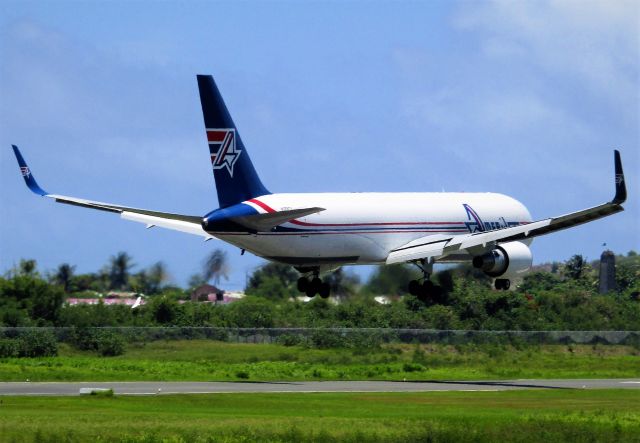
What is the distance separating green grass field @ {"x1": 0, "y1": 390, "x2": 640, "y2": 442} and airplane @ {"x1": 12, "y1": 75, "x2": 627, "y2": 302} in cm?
709

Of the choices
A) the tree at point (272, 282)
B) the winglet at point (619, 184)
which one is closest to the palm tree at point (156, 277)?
the tree at point (272, 282)

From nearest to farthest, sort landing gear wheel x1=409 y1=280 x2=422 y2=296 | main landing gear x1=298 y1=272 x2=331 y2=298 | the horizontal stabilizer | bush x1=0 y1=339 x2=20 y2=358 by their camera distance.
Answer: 1. the horizontal stabilizer
2. landing gear wheel x1=409 y1=280 x2=422 y2=296
3. main landing gear x1=298 y1=272 x2=331 y2=298
4. bush x1=0 y1=339 x2=20 y2=358

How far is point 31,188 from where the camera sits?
70375mm

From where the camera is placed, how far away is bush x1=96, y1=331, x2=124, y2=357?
87.8m

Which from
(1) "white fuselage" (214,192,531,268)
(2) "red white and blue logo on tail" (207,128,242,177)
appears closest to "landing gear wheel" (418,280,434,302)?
(1) "white fuselage" (214,192,531,268)

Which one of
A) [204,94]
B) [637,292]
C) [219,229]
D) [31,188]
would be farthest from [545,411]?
[637,292]

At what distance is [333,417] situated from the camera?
56.3 metres

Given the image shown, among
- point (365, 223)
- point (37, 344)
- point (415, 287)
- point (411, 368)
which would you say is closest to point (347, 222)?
point (365, 223)

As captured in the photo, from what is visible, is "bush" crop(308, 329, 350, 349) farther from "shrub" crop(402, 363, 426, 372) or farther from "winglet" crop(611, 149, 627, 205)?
"winglet" crop(611, 149, 627, 205)

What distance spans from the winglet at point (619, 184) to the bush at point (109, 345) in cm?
3781

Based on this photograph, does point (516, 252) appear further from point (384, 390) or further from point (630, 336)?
point (630, 336)

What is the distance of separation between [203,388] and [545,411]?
692 inches

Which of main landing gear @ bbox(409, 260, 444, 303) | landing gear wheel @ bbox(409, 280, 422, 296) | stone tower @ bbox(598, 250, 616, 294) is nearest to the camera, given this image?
main landing gear @ bbox(409, 260, 444, 303)

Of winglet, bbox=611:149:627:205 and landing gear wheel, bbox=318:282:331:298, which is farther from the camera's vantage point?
landing gear wheel, bbox=318:282:331:298
